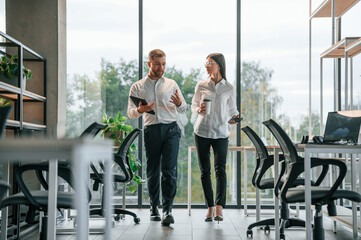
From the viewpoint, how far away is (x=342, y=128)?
3.53 metres

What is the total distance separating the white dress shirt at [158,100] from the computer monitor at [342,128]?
1.32 m

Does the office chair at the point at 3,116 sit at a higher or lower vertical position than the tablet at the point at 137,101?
lower

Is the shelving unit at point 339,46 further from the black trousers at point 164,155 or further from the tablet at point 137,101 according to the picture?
the tablet at point 137,101

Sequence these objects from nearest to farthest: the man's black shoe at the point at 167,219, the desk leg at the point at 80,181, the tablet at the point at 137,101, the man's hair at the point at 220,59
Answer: the desk leg at the point at 80,181
the tablet at the point at 137,101
the man's black shoe at the point at 167,219
the man's hair at the point at 220,59

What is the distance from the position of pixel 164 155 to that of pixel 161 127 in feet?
0.86

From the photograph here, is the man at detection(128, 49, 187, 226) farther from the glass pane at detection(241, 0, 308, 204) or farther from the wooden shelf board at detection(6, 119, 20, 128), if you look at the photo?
the glass pane at detection(241, 0, 308, 204)

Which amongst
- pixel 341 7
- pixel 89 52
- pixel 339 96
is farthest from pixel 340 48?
pixel 89 52

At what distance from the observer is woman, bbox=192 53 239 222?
4.34 meters

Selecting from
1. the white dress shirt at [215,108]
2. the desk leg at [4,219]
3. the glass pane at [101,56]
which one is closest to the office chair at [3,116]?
the desk leg at [4,219]

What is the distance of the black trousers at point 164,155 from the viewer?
427cm

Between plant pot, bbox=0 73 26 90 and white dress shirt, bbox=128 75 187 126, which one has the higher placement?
plant pot, bbox=0 73 26 90

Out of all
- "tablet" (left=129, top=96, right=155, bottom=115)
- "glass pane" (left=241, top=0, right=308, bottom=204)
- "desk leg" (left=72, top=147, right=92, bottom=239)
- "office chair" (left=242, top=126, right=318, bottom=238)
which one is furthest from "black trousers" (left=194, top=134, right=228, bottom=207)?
"desk leg" (left=72, top=147, right=92, bottom=239)

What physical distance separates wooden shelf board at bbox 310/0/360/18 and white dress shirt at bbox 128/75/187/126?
186 cm

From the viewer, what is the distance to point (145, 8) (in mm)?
5945
